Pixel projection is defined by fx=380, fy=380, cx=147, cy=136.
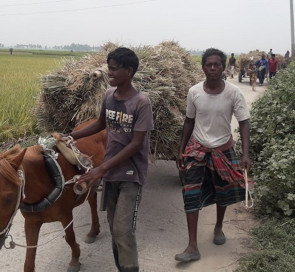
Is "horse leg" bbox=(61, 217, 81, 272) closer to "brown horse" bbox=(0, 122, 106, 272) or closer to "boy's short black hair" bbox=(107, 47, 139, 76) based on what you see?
"brown horse" bbox=(0, 122, 106, 272)

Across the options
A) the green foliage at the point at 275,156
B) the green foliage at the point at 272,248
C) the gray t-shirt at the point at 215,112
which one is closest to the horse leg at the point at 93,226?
the gray t-shirt at the point at 215,112

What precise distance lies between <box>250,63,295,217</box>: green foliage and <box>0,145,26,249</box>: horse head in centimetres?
326

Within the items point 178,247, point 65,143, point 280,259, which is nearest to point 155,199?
point 178,247

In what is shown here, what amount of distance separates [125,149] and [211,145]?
48.0 inches

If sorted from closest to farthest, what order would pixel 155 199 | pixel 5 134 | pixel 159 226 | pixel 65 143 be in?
pixel 65 143 → pixel 159 226 → pixel 155 199 → pixel 5 134

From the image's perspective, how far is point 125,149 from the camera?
2857mm

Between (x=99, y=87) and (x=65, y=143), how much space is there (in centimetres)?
127

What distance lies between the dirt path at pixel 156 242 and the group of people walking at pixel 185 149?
0.53 feet

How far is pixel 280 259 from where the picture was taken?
3.62m

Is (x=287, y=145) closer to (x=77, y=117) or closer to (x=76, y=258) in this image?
(x=77, y=117)

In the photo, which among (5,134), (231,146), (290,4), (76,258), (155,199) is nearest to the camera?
(76,258)

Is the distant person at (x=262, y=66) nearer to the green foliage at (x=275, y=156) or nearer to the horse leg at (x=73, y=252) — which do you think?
the green foliage at (x=275, y=156)

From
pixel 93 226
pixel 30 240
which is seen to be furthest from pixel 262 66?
pixel 30 240

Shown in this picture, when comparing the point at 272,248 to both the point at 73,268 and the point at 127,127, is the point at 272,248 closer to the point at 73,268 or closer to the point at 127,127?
the point at 73,268
